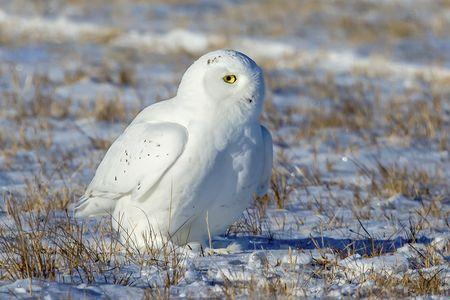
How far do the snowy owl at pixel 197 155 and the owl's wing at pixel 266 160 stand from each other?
0.04 feet

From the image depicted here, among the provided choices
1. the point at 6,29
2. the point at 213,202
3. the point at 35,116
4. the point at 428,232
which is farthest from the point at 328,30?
the point at 213,202

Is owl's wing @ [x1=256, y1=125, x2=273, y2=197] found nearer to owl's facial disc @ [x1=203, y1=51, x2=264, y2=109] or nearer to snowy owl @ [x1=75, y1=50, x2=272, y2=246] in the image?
snowy owl @ [x1=75, y1=50, x2=272, y2=246]

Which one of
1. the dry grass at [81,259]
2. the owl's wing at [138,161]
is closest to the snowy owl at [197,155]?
the owl's wing at [138,161]

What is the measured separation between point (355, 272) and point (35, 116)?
21.8ft

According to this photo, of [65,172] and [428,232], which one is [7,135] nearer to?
[65,172]

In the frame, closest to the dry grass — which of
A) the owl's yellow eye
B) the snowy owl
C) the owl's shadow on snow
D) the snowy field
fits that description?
the snowy field

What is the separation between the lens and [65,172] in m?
8.29

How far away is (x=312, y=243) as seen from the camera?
5.99 m

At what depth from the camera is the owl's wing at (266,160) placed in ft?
17.8

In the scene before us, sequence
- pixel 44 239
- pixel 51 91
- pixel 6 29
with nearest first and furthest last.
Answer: pixel 44 239
pixel 51 91
pixel 6 29

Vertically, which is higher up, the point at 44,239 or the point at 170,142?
the point at 170,142

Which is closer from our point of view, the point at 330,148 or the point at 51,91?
the point at 330,148

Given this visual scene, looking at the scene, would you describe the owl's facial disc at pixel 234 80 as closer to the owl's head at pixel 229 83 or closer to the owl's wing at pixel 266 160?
the owl's head at pixel 229 83

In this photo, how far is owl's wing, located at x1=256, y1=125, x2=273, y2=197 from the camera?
543cm
